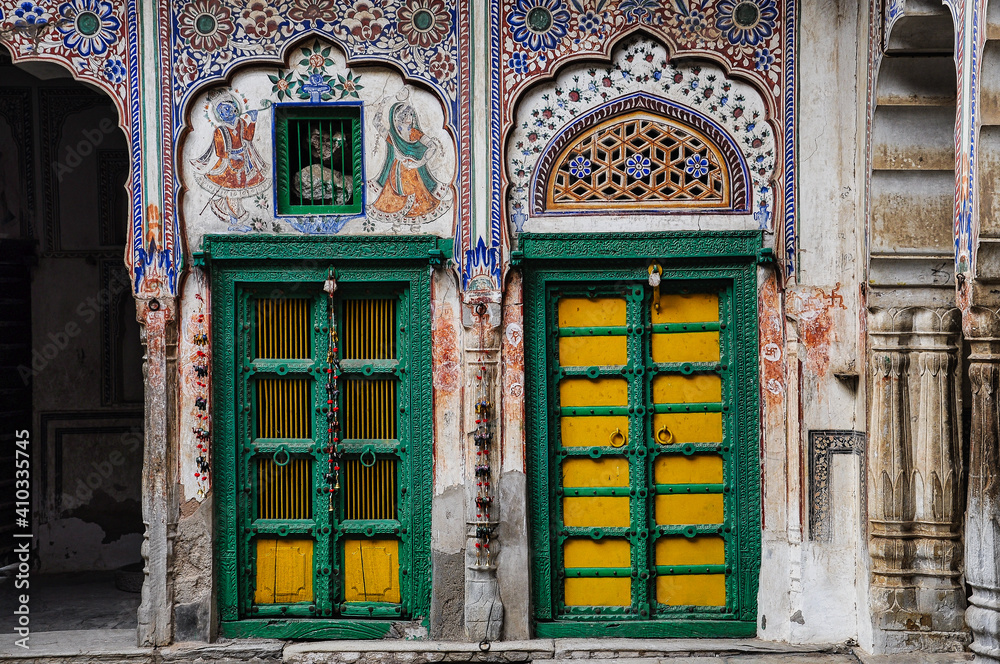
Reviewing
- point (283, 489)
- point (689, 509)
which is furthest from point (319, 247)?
point (689, 509)

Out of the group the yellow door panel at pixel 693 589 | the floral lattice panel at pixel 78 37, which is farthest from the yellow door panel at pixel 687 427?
the floral lattice panel at pixel 78 37

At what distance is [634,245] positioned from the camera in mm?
6098

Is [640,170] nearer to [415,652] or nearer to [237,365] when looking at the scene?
[237,365]

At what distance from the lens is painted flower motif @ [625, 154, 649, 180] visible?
20.1ft

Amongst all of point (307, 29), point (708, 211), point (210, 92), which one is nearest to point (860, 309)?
point (708, 211)

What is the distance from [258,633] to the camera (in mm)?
6215

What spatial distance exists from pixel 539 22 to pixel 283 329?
247cm

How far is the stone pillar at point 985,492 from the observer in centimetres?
426

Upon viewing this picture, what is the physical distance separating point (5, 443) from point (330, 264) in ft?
12.1

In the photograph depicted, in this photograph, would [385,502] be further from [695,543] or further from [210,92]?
[210,92]

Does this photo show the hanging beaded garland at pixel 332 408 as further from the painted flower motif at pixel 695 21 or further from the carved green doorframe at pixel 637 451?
the painted flower motif at pixel 695 21

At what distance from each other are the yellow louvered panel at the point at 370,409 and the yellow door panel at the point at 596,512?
1.21 m

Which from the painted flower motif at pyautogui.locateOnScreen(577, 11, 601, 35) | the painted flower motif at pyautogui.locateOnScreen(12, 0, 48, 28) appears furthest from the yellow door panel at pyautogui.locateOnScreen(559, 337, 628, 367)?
the painted flower motif at pyautogui.locateOnScreen(12, 0, 48, 28)

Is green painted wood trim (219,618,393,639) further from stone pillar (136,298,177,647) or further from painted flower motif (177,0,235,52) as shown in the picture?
painted flower motif (177,0,235,52)
